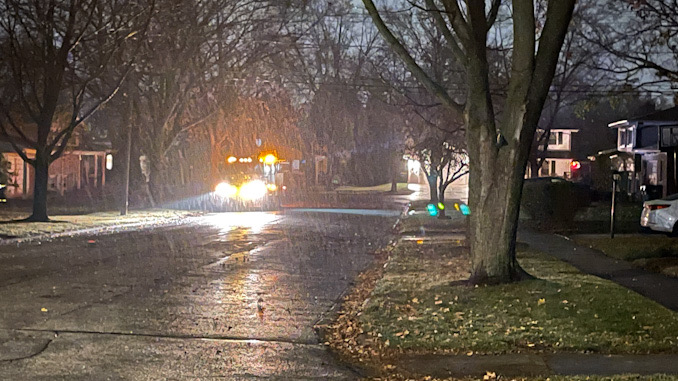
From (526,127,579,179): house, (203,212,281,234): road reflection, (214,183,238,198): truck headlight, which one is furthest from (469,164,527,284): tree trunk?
(526,127,579,179): house

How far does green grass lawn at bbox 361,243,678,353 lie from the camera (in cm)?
877

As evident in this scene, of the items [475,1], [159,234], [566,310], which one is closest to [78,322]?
[566,310]

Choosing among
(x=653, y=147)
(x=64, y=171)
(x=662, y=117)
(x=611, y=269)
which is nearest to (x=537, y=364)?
(x=611, y=269)

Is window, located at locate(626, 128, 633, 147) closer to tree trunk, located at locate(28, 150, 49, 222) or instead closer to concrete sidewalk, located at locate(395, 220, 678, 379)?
tree trunk, located at locate(28, 150, 49, 222)

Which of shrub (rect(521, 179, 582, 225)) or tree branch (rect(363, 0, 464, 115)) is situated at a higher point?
tree branch (rect(363, 0, 464, 115))

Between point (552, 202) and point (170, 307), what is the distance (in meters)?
18.5

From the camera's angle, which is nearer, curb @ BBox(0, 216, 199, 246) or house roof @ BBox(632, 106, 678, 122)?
curb @ BBox(0, 216, 199, 246)

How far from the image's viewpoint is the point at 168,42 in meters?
35.7

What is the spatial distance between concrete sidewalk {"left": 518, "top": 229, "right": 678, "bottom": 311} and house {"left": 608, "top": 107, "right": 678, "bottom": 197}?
71.0ft

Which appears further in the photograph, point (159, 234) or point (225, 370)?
point (159, 234)

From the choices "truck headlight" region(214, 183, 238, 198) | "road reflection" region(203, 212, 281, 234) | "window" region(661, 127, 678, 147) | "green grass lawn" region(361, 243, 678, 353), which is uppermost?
"window" region(661, 127, 678, 147)

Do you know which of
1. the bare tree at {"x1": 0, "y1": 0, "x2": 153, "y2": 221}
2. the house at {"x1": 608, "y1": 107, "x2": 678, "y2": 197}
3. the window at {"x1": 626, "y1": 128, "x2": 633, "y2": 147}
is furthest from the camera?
the window at {"x1": 626, "y1": 128, "x2": 633, "y2": 147}

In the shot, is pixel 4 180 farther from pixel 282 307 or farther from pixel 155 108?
pixel 282 307

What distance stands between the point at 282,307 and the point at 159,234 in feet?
47.5
